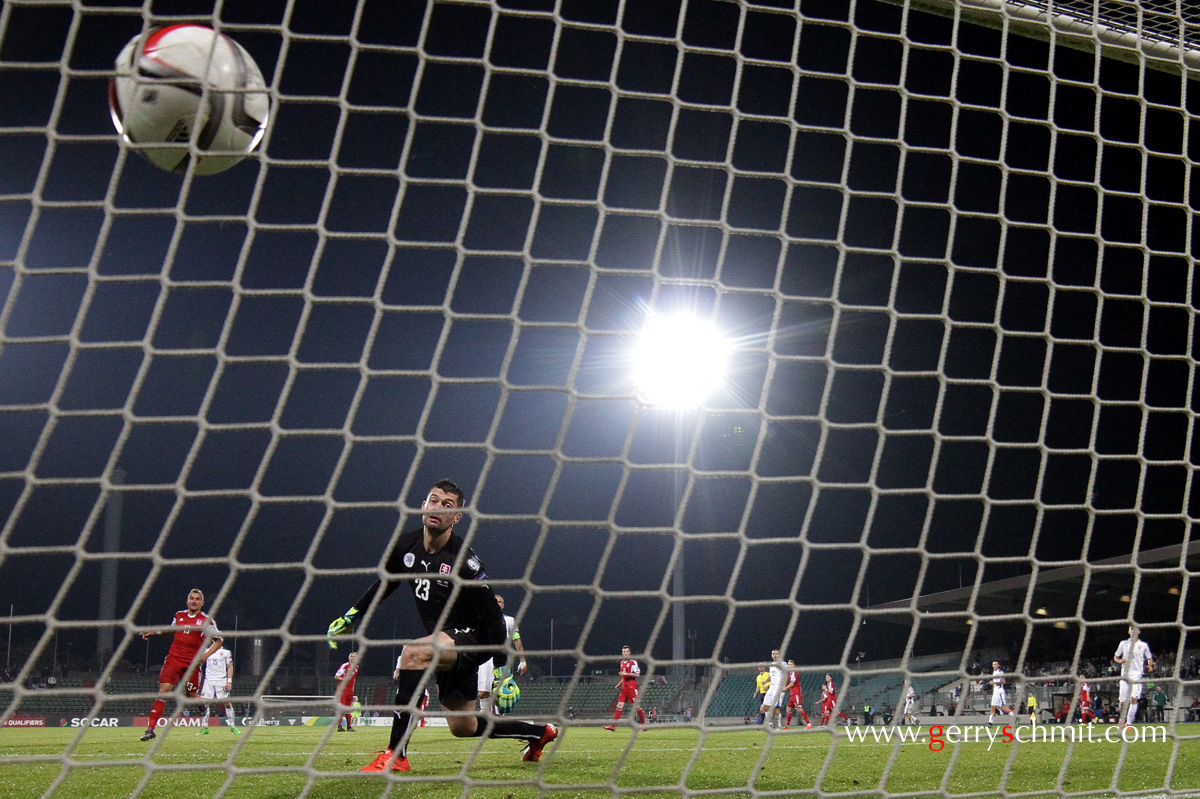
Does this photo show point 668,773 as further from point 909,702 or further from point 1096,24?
point 909,702

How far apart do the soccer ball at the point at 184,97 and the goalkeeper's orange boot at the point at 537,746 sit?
10.1 feet

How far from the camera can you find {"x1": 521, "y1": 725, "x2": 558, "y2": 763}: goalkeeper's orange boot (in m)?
4.68

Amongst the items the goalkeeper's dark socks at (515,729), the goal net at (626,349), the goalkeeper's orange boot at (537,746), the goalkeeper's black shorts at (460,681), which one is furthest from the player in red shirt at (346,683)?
the goal net at (626,349)

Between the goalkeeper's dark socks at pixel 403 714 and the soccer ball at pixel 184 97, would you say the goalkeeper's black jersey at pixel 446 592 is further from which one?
the soccer ball at pixel 184 97

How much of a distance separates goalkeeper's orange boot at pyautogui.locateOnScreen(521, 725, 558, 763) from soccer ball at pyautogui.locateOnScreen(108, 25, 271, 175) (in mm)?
3076

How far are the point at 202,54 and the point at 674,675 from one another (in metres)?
25.9

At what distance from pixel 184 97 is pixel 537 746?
3451 mm

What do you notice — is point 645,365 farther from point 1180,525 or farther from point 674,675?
point 674,675

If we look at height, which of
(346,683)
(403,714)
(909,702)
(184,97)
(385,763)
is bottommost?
(909,702)

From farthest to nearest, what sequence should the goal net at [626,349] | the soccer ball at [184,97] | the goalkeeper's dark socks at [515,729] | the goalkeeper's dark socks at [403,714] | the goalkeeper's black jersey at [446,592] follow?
the goal net at [626,349] < the goalkeeper's dark socks at [515,729] < the goalkeeper's black jersey at [446,592] < the goalkeeper's dark socks at [403,714] < the soccer ball at [184,97]

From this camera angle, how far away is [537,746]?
15.8ft

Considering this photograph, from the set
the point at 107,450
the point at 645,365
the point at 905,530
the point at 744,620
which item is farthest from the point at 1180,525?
the point at 107,450

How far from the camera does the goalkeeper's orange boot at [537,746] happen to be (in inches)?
184

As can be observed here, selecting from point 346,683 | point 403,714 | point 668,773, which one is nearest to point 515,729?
point 403,714
